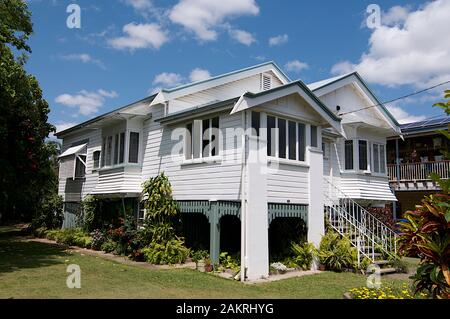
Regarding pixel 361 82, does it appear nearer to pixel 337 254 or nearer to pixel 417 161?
pixel 417 161

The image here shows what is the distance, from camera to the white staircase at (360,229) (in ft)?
46.3

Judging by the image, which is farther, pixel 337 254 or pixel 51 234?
pixel 51 234

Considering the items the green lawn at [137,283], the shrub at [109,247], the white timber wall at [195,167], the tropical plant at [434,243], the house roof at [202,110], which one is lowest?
the green lawn at [137,283]

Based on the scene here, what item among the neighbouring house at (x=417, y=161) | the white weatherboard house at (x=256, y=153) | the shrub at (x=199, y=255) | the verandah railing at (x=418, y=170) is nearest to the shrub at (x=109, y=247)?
the white weatherboard house at (x=256, y=153)

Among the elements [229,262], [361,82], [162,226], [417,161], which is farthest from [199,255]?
[417,161]

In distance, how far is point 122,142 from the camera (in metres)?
17.9

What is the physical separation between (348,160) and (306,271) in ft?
25.3

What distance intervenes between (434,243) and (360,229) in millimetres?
8009

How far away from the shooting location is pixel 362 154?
19.8 metres

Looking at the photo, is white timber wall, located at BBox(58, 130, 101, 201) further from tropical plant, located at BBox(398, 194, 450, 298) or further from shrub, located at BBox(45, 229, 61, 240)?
tropical plant, located at BBox(398, 194, 450, 298)

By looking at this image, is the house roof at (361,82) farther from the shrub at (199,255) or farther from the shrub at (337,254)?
the shrub at (199,255)

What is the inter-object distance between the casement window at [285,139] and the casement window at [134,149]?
264 inches
